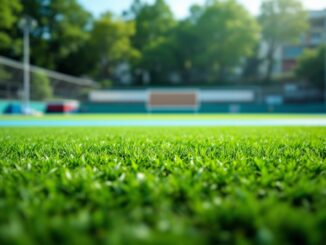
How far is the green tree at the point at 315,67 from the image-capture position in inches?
1363

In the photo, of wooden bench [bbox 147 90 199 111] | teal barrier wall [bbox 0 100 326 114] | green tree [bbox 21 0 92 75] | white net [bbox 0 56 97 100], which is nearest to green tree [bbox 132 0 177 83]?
green tree [bbox 21 0 92 75]

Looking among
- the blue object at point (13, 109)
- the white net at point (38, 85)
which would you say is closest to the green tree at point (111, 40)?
the white net at point (38, 85)

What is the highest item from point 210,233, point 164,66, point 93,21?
point 93,21

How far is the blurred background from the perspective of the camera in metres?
33.7

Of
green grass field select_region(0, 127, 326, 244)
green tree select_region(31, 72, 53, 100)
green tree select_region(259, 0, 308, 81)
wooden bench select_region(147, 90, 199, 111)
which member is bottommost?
green grass field select_region(0, 127, 326, 244)

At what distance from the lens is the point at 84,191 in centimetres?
173

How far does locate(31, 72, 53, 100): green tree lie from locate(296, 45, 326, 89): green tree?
32.3 metres

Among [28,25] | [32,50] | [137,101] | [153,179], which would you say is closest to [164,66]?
[137,101]

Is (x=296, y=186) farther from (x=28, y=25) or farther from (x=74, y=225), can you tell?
(x=28, y=25)

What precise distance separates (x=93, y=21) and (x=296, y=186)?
1898 inches

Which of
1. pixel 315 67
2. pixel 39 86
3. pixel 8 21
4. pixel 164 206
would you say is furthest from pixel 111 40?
pixel 164 206

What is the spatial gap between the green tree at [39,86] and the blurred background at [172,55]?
0.11 m

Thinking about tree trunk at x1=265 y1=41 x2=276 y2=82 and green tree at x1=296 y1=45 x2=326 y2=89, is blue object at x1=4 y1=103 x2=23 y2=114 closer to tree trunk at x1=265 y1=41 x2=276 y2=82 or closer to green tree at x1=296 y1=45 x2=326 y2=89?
green tree at x1=296 y1=45 x2=326 y2=89

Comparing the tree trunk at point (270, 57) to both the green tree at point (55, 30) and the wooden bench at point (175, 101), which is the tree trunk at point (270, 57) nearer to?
the wooden bench at point (175, 101)
